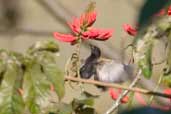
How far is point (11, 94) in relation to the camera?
1317 millimetres

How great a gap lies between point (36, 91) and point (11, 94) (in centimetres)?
5

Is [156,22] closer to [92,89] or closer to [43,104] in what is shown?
[43,104]

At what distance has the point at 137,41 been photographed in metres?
1.55

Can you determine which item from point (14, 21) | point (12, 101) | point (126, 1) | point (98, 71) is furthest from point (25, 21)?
point (12, 101)

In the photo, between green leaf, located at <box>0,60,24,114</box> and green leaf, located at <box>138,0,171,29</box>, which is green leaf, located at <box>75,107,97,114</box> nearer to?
green leaf, located at <box>0,60,24,114</box>

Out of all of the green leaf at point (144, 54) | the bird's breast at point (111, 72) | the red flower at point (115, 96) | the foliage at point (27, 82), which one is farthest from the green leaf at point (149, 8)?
the foliage at point (27, 82)

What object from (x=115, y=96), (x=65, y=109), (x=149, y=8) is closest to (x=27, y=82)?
(x=65, y=109)

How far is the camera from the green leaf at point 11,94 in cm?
131

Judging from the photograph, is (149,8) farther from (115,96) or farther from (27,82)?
(27,82)

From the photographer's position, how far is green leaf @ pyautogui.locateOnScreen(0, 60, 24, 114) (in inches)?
51.4

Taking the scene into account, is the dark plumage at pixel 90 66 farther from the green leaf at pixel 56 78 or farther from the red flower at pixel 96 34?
the green leaf at pixel 56 78

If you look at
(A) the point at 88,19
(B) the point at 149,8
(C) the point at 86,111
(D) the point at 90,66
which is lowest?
(C) the point at 86,111

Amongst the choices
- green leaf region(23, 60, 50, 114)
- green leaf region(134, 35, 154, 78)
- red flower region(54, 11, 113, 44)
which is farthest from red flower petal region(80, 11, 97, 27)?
green leaf region(23, 60, 50, 114)

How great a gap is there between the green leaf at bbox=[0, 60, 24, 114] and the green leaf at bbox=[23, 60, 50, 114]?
0.01 meters
